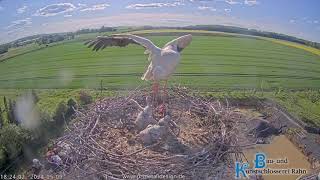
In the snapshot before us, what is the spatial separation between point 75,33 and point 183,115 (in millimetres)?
9218

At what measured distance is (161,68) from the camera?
6.32 metres

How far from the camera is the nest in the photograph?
5.34m

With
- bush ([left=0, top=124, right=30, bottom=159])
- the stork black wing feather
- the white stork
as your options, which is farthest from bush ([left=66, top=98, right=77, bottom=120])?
the white stork

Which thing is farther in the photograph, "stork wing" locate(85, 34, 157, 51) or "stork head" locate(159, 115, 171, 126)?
"stork wing" locate(85, 34, 157, 51)

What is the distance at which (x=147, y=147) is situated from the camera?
576 cm

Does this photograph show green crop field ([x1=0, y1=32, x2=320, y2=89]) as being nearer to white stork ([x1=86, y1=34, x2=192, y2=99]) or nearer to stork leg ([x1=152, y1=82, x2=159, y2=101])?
stork leg ([x1=152, y1=82, x2=159, y2=101])

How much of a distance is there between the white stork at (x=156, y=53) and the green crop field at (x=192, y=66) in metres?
6.45

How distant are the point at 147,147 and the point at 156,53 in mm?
1513

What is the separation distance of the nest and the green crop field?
6138mm

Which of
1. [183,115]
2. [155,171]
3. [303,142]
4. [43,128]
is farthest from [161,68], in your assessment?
[303,142]

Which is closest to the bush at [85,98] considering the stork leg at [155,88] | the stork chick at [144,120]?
the stork leg at [155,88]

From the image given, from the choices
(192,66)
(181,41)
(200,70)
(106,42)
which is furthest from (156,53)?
(192,66)

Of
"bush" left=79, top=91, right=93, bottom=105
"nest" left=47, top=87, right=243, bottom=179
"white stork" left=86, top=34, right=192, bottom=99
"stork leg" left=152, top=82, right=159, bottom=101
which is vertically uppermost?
"white stork" left=86, top=34, right=192, bottom=99

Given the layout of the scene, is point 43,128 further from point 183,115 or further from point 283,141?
point 283,141
